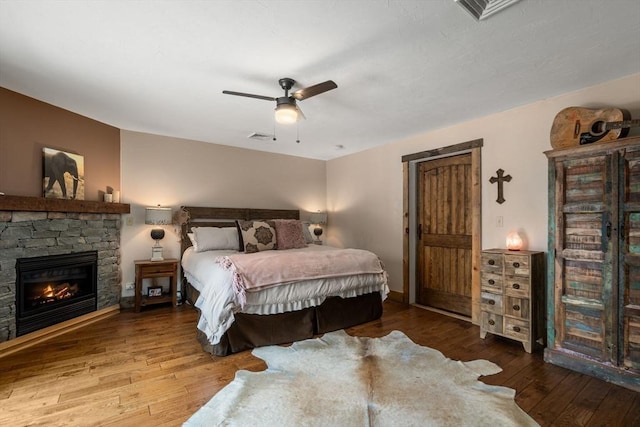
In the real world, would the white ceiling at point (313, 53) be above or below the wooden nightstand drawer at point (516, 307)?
above

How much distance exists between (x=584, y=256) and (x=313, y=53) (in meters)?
2.68

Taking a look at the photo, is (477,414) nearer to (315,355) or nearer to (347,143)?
(315,355)

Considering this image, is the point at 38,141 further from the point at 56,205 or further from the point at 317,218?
the point at 317,218

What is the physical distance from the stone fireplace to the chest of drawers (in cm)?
448

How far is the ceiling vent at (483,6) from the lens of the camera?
167 cm

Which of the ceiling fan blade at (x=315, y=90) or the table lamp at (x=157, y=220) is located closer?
the ceiling fan blade at (x=315, y=90)

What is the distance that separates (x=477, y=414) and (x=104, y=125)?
15.9ft

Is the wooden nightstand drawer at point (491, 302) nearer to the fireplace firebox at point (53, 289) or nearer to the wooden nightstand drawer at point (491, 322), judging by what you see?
the wooden nightstand drawer at point (491, 322)

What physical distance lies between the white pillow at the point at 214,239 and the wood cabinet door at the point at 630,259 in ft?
13.1

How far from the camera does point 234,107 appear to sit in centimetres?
323

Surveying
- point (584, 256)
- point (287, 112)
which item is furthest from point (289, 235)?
point (584, 256)

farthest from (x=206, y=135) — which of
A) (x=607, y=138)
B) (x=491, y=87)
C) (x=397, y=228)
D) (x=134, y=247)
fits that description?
(x=607, y=138)

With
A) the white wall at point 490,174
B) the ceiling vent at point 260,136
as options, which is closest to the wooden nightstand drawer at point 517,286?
the white wall at point 490,174

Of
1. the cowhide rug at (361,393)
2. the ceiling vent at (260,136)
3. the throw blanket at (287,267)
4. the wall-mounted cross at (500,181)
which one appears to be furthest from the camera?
the ceiling vent at (260,136)
